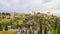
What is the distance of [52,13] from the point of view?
2.35 metres

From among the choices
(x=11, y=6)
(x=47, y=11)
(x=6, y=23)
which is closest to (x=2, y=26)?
(x=6, y=23)

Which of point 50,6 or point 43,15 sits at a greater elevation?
point 50,6

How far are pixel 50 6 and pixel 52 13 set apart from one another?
14 cm

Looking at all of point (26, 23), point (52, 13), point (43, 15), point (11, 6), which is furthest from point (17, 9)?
point (52, 13)

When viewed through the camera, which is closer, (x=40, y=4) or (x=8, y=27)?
(x=8, y=27)

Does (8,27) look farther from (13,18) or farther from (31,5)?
(31,5)

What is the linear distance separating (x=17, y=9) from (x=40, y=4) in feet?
1.36

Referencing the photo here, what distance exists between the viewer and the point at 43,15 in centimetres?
229

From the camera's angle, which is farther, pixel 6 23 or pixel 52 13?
pixel 52 13

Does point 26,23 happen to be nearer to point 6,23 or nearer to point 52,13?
point 6,23

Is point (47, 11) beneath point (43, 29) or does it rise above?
above

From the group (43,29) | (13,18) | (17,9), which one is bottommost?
(43,29)

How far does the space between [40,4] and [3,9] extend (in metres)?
0.65

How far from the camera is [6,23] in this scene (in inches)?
86.3
